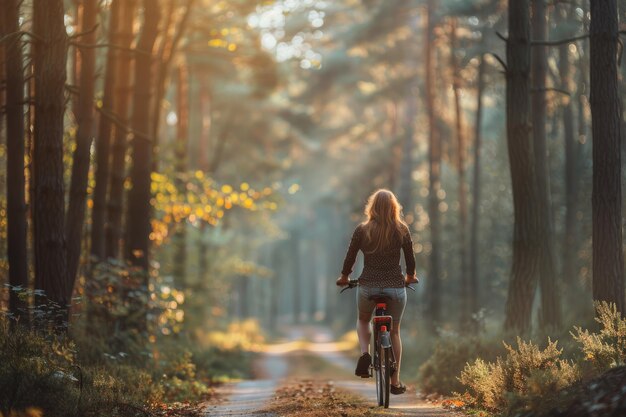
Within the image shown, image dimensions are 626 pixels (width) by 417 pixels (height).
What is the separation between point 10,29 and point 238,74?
21566 mm

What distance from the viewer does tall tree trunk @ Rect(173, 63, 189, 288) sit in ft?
67.7

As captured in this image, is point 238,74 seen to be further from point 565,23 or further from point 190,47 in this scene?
point 565,23

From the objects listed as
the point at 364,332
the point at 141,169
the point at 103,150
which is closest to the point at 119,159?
the point at 141,169

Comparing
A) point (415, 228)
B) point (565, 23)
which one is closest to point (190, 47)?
point (565, 23)

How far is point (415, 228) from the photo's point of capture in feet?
125

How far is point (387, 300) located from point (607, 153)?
3.62 metres

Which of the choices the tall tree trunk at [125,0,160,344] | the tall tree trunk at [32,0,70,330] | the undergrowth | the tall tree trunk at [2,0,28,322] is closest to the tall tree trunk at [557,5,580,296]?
the tall tree trunk at [125,0,160,344]

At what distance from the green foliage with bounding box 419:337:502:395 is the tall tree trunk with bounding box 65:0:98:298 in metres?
5.89

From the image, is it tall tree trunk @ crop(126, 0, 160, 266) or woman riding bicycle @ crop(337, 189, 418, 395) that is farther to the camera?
tall tree trunk @ crop(126, 0, 160, 266)

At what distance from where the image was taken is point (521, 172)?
13164mm

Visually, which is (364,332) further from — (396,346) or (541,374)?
(541,374)

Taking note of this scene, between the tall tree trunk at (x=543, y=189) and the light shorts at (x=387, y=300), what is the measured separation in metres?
4.89

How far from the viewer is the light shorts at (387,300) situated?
362 inches

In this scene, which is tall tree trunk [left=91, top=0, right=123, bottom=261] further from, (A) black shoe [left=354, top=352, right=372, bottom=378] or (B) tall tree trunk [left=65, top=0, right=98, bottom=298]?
(A) black shoe [left=354, top=352, right=372, bottom=378]
